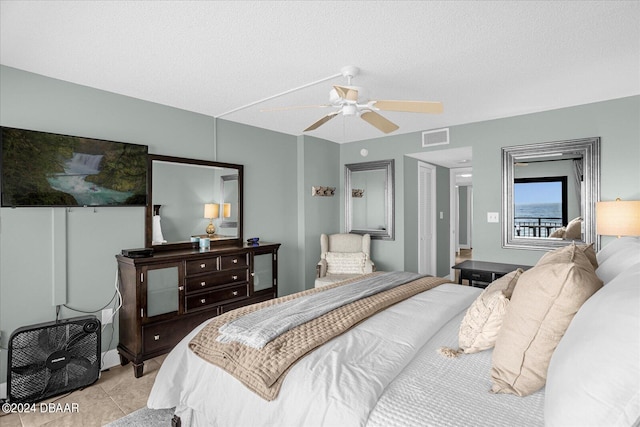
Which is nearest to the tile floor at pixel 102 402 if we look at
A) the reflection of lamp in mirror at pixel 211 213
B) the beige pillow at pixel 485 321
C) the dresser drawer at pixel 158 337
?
the dresser drawer at pixel 158 337

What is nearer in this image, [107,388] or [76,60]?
[76,60]

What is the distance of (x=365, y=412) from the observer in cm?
116

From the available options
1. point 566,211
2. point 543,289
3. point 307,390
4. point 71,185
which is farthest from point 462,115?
point 71,185

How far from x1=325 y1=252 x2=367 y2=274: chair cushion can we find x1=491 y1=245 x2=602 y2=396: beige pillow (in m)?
3.23

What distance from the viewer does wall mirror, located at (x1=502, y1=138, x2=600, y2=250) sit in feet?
11.3

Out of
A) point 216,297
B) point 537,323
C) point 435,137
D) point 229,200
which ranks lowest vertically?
point 216,297

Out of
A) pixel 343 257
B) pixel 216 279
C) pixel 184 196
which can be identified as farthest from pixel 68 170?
pixel 343 257

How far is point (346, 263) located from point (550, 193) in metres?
2.51

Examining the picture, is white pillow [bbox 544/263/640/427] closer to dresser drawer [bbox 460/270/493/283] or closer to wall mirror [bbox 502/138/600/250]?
dresser drawer [bbox 460/270/493/283]

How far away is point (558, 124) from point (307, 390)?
3850 mm

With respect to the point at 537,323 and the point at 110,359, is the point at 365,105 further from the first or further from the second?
the point at 110,359

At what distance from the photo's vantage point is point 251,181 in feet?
14.0

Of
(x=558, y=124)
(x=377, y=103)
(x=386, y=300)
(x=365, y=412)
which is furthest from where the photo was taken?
(x=558, y=124)

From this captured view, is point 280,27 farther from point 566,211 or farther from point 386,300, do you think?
point 566,211
